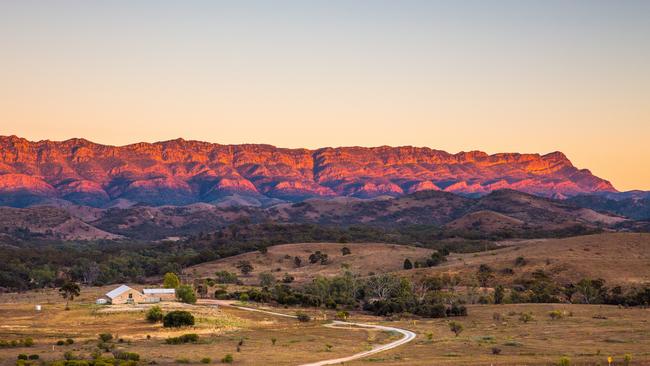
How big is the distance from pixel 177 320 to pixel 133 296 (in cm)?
2044

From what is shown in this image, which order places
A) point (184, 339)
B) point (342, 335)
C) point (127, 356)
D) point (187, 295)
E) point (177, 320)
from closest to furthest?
1. point (127, 356)
2. point (184, 339)
3. point (342, 335)
4. point (177, 320)
5. point (187, 295)

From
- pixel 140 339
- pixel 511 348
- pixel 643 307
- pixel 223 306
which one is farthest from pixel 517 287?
pixel 140 339

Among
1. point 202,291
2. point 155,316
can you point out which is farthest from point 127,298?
point 202,291

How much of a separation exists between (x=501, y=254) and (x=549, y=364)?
94.5m

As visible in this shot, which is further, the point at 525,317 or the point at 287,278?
the point at 287,278

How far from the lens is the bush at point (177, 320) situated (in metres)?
66.6

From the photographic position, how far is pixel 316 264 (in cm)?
14725

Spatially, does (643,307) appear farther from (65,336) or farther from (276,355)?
(65,336)

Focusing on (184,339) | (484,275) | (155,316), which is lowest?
(184,339)

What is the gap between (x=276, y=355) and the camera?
167 feet

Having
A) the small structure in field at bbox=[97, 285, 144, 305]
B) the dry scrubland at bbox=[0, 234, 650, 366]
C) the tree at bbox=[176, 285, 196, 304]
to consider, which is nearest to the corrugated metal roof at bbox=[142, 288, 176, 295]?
the small structure in field at bbox=[97, 285, 144, 305]

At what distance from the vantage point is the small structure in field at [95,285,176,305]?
276ft

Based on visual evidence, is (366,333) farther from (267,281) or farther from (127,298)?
(267,281)

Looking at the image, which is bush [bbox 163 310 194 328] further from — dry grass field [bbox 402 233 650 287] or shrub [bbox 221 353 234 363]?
dry grass field [bbox 402 233 650 287]
